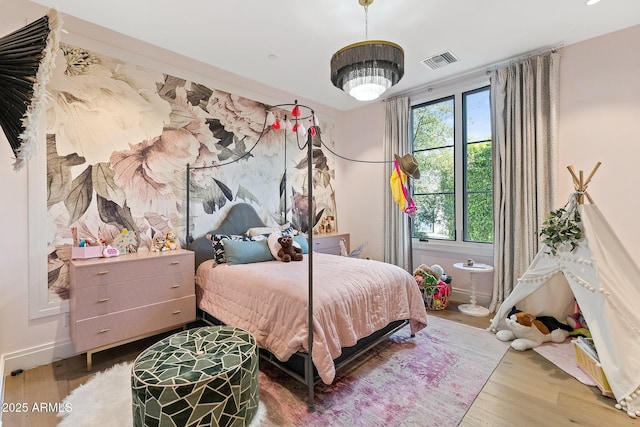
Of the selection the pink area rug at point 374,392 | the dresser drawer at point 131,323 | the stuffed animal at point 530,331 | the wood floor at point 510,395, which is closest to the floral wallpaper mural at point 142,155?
the dresser drawer at point 131,323

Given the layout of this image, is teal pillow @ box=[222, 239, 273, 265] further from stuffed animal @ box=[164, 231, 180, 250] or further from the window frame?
the window frame

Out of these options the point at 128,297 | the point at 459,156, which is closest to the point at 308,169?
the point at 128,297

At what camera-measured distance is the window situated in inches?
153

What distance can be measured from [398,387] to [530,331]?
1.53 meters

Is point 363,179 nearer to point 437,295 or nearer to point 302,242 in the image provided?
point 302,242

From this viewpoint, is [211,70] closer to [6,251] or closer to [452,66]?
[6,251]

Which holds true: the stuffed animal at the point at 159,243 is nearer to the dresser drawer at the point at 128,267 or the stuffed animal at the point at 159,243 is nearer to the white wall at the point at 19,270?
the dresser drawer at the point at 128,267

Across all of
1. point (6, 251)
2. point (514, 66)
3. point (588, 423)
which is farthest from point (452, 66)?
point (6, 251)

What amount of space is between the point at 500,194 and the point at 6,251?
488cm

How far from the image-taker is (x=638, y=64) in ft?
9.29

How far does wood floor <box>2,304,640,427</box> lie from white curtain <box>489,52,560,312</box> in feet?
3.94

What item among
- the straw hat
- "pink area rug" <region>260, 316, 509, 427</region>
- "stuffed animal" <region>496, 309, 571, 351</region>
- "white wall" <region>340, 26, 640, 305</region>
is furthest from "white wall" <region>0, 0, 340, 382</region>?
"white wall" <region>340, 26, 640, 305</region>

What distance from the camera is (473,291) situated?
3680 mm

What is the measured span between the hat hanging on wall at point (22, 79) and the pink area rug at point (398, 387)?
1.87m
